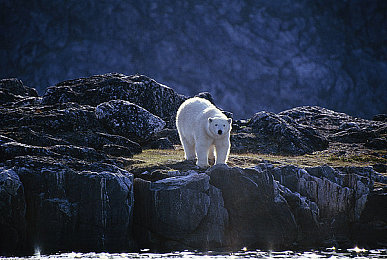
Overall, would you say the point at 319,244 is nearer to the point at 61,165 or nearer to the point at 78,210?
the point at 78,210

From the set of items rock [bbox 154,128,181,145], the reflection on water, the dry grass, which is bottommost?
the reflection on water

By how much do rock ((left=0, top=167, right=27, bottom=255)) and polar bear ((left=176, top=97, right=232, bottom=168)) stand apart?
27.6 feet

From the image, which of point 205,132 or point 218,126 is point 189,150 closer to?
point 205,132

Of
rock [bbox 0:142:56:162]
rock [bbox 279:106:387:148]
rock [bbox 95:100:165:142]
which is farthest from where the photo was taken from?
rock [bbox 279:106:387:148]

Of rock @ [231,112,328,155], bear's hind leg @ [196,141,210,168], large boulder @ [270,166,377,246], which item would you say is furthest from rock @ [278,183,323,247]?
rock @ [231,112,328,155]

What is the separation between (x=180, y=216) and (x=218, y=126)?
16.7 ft

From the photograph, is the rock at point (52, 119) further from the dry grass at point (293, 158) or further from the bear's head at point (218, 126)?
the bear's head at point (218, 126)

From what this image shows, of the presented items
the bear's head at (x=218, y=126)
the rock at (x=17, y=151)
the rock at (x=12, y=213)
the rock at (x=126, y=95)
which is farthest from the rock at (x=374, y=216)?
the rock at (x=126, y=95)

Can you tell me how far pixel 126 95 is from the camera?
38500 mm

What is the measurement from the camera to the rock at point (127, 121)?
104 feet

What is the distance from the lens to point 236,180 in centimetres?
1897

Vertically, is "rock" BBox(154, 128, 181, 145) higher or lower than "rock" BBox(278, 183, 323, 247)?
higher

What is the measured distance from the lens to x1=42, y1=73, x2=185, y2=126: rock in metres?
38.8

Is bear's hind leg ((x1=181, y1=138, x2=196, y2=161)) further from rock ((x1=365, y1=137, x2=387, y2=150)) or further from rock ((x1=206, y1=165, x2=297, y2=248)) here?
rock ((x1=365, y1=137, x2=387, y2=150))
